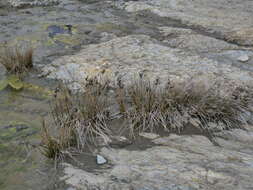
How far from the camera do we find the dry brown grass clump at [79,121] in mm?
3220

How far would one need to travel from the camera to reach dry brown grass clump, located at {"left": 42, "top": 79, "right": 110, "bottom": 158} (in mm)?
3220

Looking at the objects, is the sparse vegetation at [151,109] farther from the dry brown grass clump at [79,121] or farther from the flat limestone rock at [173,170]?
the flat limestone rock at [173,170]

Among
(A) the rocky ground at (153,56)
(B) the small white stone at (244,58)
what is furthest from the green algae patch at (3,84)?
(B) the small white stone at (244,58)

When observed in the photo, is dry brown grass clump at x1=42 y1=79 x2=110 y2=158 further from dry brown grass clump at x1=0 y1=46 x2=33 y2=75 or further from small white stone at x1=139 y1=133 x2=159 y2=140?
dry brown grass clump at x1=0 y1=46 x2=33 y2=75

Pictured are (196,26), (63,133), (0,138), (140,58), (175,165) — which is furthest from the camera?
(196,26)

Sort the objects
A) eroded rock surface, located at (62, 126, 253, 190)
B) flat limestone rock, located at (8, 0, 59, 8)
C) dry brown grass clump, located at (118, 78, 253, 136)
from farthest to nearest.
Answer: flat limestone rock, located at (8, 0, 59, 8) < dry brown grass clump, located at (118, 78, 253, 136) < eroded rock surface, located at (62, 126, 253, 190)

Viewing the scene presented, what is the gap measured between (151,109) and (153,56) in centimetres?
176

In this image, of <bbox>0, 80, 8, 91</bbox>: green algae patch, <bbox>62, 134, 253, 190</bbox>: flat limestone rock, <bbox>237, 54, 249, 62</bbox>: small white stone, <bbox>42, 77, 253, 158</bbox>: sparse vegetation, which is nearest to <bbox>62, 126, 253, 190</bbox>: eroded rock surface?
<bbox>62, 134, 253, 190</bbox>: flat limestone rock

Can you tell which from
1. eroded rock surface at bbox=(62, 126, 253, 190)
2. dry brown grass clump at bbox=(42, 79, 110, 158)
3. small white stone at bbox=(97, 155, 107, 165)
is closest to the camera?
eroded rock surface at bbox=(62, 126, 253, 190)

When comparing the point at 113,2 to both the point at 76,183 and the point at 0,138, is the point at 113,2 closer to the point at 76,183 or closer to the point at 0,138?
the point at 0,138

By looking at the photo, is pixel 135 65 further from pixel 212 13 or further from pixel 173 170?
pixel 212 13

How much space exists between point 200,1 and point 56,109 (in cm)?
648

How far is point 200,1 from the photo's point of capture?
8.95m

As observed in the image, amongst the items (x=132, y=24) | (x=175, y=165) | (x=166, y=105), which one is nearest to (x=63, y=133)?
(x=175, y=165)
